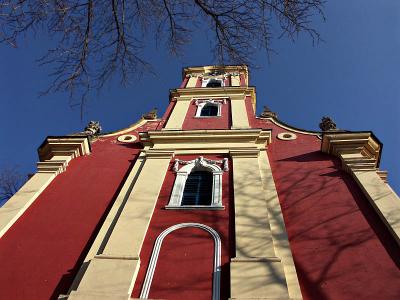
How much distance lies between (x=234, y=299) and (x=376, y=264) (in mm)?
3046

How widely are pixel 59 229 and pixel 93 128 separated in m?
6.08

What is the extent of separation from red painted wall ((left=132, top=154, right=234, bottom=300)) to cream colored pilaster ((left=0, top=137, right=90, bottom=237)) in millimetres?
3396

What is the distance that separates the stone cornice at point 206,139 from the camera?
1328cm

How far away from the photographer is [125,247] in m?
8.69

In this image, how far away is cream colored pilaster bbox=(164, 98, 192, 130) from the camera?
1526cm

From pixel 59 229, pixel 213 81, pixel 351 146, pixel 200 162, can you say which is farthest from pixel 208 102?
pixel 59 229

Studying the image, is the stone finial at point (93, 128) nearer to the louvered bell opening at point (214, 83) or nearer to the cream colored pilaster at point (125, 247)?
the cream colored pilaster at point (125, 247)

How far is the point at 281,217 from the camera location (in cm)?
961

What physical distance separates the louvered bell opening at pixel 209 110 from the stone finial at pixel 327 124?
14.2ft

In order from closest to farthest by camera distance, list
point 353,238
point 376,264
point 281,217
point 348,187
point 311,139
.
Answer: point 376,264, point 353,238, point 281,217, point 348,187, point 311,139

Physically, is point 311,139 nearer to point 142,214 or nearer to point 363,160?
point 363,160

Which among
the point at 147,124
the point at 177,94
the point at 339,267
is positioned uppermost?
the point at 177,94

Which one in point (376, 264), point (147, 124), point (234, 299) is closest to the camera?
Answer: point (234, 299)

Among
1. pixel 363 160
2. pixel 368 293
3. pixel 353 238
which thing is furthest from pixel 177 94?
pixel 368 293
